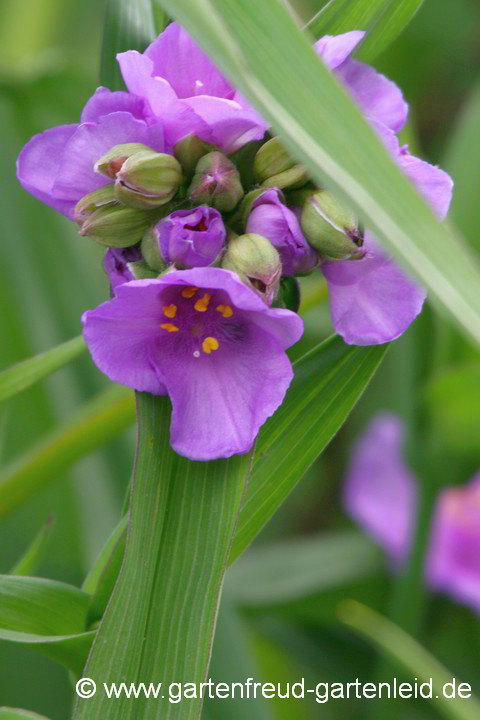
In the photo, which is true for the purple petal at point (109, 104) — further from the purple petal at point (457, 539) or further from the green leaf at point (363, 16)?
the purple petal at point (457, 539)

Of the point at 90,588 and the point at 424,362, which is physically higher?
the point at 90,588

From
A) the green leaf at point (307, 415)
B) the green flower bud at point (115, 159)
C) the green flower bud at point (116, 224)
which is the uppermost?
the green flower bud at point (115, 159)

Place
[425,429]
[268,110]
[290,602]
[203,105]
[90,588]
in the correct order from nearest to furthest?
[268,110]
[203,105]
[90,588]
[425,429]
[290,602]

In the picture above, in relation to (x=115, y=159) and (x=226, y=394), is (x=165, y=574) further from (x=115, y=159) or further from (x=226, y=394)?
(x=115, y=159)

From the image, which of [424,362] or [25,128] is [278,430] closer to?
[424,362]

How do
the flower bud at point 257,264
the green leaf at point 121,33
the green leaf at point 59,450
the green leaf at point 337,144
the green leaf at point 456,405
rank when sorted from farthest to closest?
1. the green leaf at point 456,405
2. the green leaf at point 59,450
3. the green leaf at point 121,33
4. the flower bud at point 257,264
5. the green leaf at point 337,144

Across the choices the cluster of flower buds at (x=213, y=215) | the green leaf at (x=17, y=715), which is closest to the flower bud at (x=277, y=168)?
the cluster of flower buds at (x=213, y=215)

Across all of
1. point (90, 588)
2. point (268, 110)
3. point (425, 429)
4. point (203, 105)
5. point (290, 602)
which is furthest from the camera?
point (290, 602)

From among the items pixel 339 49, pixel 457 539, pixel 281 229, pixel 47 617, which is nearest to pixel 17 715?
pixel 47 617

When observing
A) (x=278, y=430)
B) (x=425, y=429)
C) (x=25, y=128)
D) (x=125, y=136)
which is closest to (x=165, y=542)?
(x=278, y=430)
